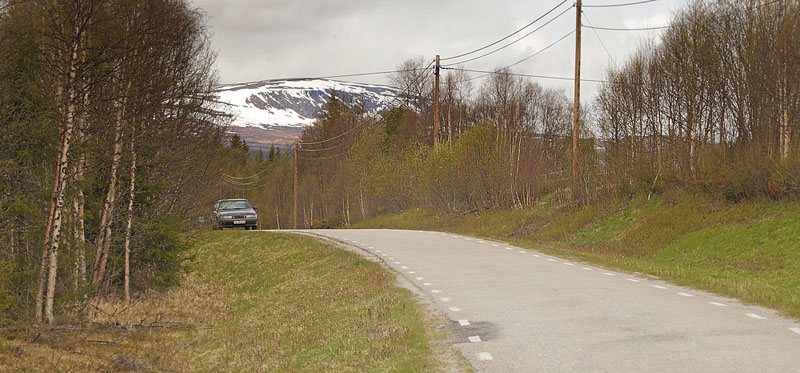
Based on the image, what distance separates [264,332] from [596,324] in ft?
22.2

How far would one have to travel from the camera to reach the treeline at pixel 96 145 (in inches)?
521

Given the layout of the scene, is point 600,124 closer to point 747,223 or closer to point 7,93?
point 747,223

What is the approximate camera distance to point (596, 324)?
9.45 m

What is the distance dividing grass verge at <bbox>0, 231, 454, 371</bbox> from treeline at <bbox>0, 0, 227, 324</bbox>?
3.37 feet

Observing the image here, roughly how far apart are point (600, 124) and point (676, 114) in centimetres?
571

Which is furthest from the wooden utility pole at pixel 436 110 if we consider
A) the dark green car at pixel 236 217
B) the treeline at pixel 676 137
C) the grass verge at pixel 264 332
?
the grass verge at pixel 264 332

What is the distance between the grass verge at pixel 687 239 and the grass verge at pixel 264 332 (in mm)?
5509

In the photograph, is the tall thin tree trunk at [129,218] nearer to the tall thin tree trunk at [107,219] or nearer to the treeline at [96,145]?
the treeline at [96,145]

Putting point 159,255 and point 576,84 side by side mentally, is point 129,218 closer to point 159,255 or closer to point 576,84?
point 159,255

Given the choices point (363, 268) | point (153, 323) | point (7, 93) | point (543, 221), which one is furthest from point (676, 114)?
point (7, 93)

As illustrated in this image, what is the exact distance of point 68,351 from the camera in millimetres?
12203

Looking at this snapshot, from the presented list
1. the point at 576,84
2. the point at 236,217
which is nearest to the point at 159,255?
the point at 576,84

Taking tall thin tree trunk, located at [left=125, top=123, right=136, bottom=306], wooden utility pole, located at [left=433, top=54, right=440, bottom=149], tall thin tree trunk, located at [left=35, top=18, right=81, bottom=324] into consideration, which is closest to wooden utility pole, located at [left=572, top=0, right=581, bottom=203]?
wooden utility pole, located at [left=433, top=54, right=440, bottom=149]

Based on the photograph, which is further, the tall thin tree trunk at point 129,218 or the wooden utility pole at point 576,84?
the wooden utility pole at point 576,84
